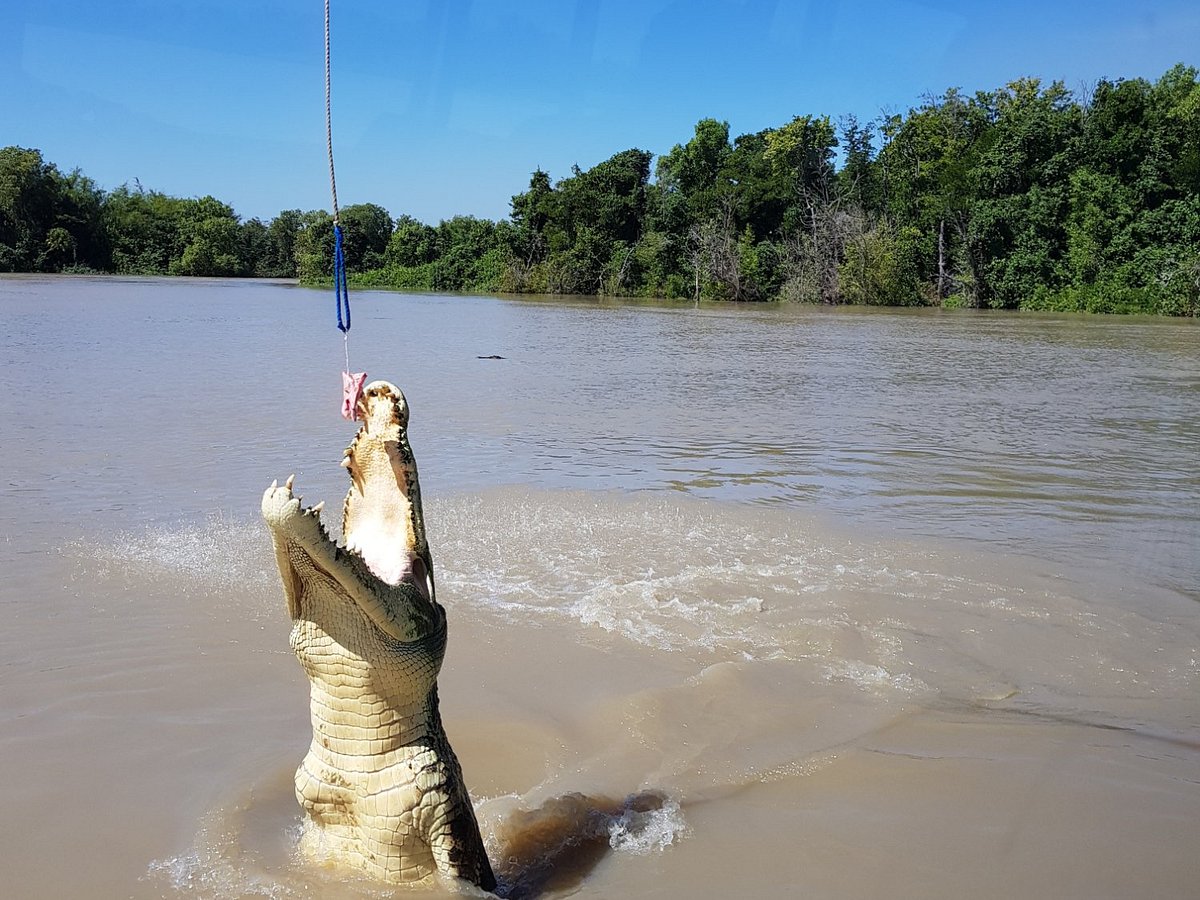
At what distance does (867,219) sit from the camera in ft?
147

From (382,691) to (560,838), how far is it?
0.95 metres

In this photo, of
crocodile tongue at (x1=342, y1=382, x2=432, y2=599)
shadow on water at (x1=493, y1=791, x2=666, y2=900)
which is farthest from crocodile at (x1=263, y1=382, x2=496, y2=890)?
shadow on water at (x1=493, y1=791, x2=666, y2=900)

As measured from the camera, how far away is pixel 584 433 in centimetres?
986

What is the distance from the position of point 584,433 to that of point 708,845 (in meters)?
7.06

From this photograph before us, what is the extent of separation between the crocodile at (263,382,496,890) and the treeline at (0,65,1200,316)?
118 ft

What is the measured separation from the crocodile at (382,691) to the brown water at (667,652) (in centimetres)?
17

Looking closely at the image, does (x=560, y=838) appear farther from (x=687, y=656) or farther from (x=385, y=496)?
(x=687, y=656)

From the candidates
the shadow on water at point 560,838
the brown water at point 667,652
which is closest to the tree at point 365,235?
the brown water at point 667,652

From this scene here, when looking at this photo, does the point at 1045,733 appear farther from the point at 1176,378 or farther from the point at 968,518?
the point at 1176,378

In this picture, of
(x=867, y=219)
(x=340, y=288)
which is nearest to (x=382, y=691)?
(x=340, y=288)

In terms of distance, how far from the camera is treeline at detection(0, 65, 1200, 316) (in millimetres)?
37156

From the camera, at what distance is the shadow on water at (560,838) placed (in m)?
2.71

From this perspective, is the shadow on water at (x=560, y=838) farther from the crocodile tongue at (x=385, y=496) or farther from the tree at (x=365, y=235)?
the tree at (x=365, y=235)

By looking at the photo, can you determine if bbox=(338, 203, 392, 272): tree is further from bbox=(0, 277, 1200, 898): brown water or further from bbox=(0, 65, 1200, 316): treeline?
bbox=(0, 277, 1200, 898): brown water
